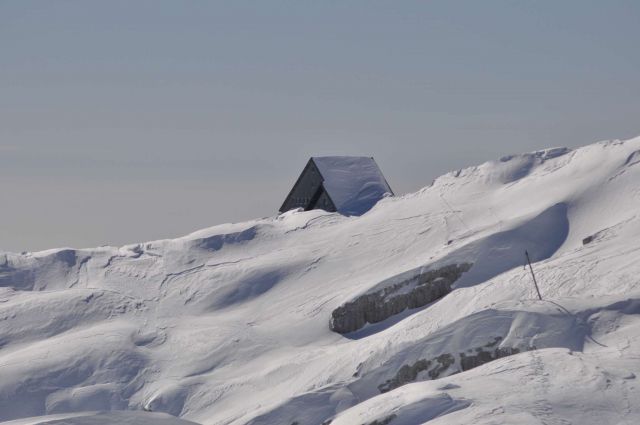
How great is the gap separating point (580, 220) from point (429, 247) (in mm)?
5495

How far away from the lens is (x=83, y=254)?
55.7 metres

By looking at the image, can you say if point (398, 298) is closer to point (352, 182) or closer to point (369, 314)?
point (369, 314)

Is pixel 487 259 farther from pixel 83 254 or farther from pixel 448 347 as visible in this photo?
pixel 83 254

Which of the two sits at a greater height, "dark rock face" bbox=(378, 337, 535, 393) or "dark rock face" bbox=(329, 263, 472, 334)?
"dark rock face" bbox=(329, 263, 472, 334)

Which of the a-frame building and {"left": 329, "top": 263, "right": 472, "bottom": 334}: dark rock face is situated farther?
the a-frame building

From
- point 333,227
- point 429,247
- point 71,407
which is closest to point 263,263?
point 333,227

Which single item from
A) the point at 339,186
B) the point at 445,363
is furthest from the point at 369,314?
the point at 339,186

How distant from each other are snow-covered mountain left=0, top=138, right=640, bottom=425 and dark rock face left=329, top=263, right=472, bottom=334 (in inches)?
2.7

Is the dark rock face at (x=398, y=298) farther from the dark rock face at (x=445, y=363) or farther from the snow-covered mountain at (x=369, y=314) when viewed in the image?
the dark rock face at (x=445, y=363)

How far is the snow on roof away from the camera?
56.3 meters

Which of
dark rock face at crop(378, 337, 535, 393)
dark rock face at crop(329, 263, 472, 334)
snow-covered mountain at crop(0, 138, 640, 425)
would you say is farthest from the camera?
dark rock face at crop(329, 263, 472, 334)

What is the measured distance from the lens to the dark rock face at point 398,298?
40094 mm

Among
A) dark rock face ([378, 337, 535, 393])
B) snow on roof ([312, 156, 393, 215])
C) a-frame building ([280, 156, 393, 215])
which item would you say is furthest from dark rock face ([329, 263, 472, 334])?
a-frame building ([280, 156, 393, 215])

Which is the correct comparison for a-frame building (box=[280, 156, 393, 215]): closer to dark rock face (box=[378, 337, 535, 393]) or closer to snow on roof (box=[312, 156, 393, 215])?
snow on roof (box=[312, 156, 393, 215])
